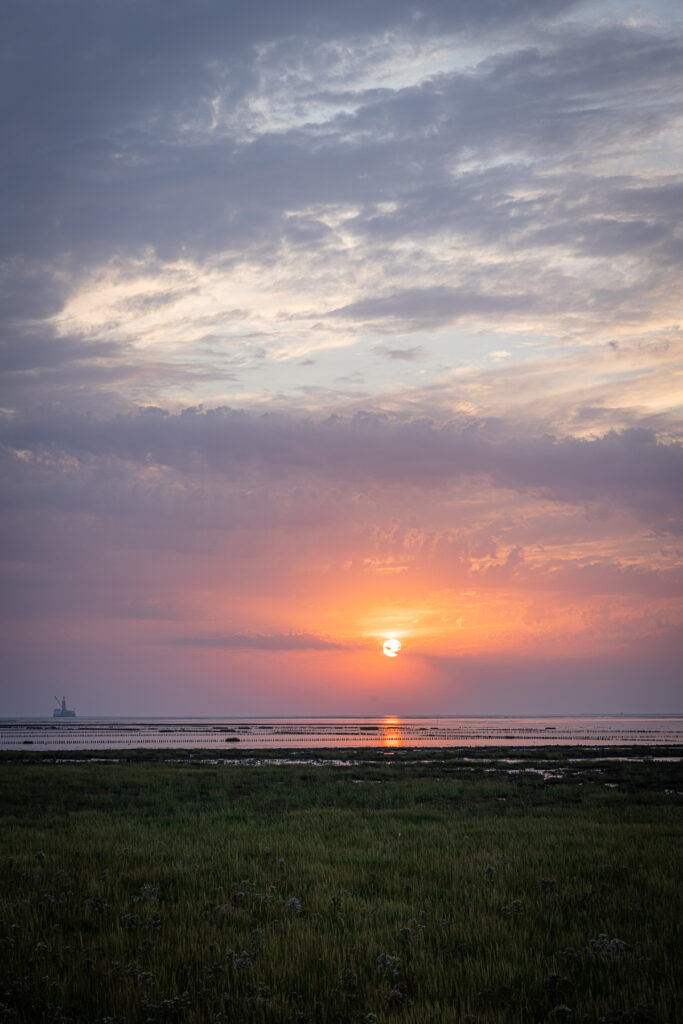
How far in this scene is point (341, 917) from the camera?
10.4 metres

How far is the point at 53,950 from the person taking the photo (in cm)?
884

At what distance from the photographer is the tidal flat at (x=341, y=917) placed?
7.25 metres

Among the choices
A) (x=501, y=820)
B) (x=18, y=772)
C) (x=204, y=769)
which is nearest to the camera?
(x=501, y=820)

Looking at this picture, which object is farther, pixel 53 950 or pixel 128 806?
pixel 128 806

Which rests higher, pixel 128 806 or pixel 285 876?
pixel 285 876

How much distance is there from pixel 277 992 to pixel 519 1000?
2.70m

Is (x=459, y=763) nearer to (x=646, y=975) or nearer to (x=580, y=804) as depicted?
(x=580, y=804)

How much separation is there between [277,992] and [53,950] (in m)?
3.24

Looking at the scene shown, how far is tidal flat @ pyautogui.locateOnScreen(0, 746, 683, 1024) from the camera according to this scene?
23.8ft

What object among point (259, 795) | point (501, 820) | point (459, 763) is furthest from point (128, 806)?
point (459, 763)

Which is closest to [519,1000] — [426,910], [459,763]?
[426,910]

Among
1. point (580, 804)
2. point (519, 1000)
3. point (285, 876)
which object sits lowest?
point (580, 804)

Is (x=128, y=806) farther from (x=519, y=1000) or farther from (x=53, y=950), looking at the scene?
(x=519, y=1000)

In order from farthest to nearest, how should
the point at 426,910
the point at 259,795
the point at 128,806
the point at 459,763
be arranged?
the point at 459,763
the point at 259,795
the point at 128,806
the point at 426,910
